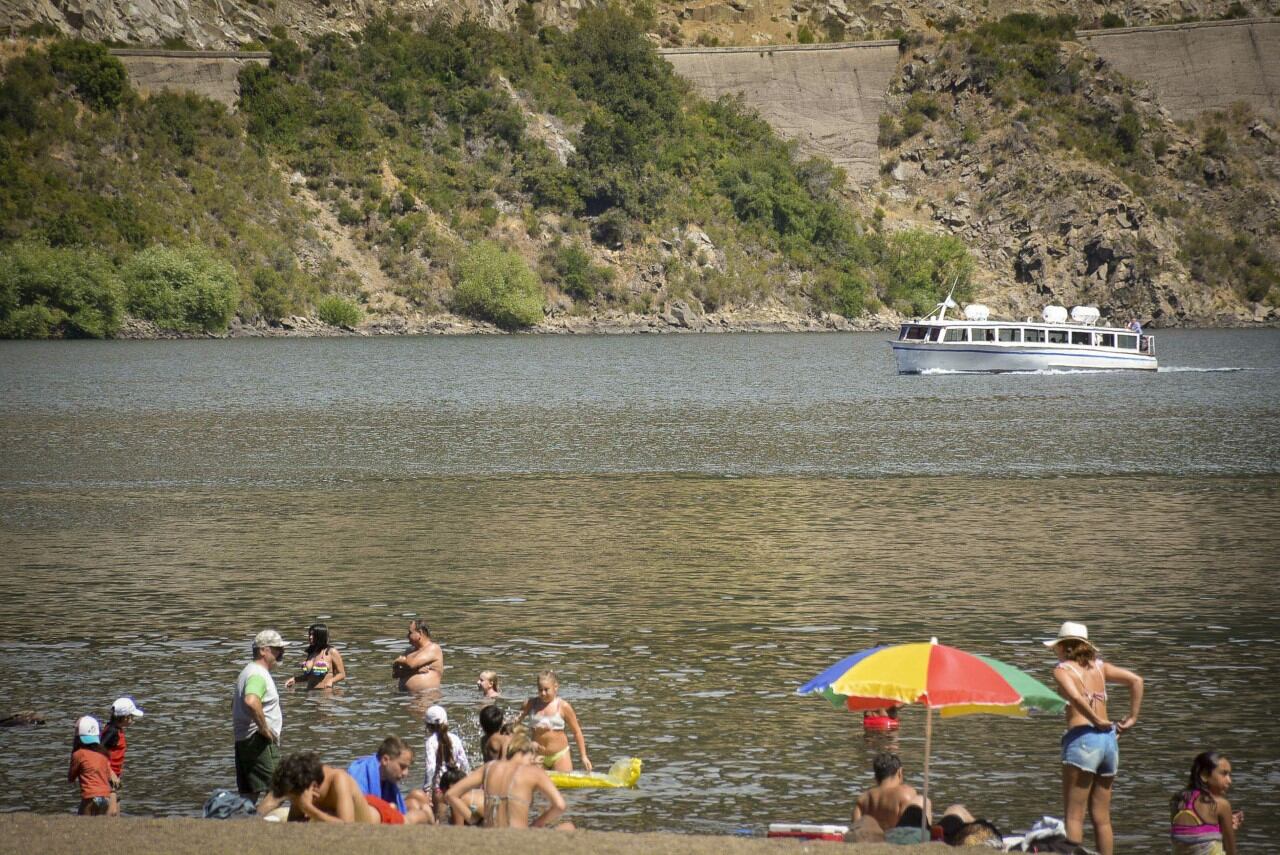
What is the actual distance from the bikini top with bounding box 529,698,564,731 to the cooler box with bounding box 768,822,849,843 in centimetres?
363

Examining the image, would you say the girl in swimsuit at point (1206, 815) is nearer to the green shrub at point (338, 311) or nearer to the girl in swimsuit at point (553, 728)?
the girl in swimsuit at point (553, 728)

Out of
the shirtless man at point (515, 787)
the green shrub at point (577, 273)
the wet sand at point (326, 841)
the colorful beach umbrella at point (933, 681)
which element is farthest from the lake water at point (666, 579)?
the green shrub at point (577, 273)

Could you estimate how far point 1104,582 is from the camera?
32.9m

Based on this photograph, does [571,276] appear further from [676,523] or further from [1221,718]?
[1221,718]

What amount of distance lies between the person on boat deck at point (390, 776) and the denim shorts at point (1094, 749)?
6642 millimetres

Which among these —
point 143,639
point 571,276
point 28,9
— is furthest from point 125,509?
point 28,9

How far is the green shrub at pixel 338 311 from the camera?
7126 inches

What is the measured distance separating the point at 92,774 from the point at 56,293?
149 metres

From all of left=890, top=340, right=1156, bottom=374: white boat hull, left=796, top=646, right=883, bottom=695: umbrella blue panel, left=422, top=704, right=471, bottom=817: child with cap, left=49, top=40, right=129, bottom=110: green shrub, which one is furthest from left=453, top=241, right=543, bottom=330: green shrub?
left=796, top=646, right=883, bottom=695: umbrella blue panel

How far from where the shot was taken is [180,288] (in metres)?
168

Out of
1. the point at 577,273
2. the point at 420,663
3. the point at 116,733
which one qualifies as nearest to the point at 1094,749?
the point at 420,663

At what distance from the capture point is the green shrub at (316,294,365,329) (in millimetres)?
181000

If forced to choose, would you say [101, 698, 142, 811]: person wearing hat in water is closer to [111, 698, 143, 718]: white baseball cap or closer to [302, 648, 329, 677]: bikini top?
[111, 698, 143, 718]: white baseball cap

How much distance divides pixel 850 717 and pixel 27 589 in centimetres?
1698
